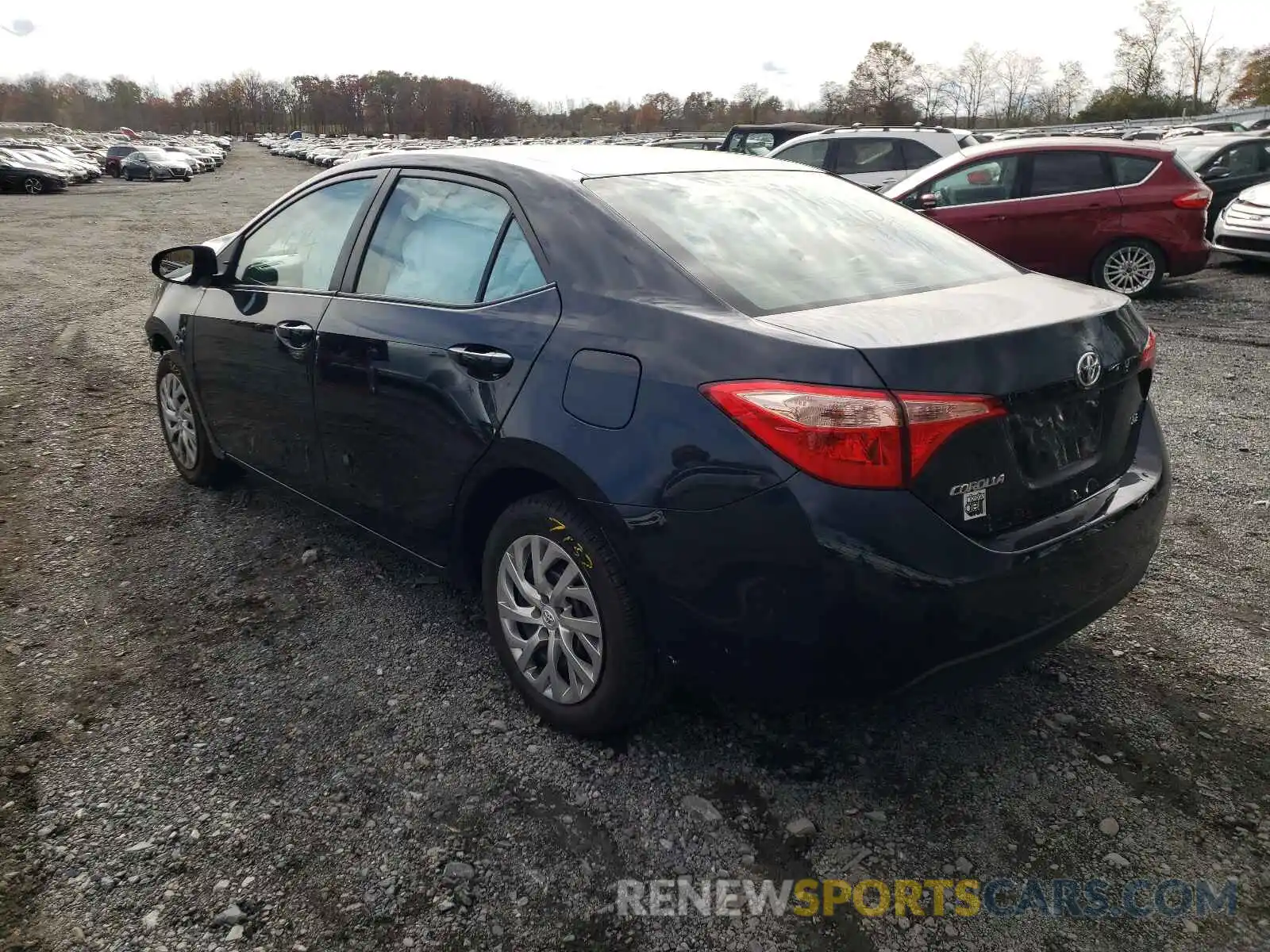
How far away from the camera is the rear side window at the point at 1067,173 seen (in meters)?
9.79

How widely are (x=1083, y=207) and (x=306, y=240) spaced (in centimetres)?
838

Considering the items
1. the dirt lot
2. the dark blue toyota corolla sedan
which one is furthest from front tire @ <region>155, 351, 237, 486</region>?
the dark blue toyota corolla sedan

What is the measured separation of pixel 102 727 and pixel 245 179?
147ft

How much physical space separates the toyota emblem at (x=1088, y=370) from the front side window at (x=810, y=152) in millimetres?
12090

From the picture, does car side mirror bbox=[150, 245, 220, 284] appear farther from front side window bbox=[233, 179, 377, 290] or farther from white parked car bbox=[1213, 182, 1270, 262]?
white parked car bbox=[1213, 182, 1270, 262]

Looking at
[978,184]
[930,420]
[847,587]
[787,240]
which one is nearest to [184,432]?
[787,240]

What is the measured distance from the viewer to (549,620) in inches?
112

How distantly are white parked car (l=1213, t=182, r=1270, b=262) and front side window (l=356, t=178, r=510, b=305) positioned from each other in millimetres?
10701

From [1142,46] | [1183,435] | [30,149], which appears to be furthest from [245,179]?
[1142,46]

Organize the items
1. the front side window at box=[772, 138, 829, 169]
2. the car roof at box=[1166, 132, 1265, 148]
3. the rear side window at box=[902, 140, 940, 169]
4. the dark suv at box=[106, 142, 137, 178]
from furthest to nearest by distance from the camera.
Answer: the dark suv at box=[106, 142, 137, 178] < the front side window at box=[772, 138, 829, 169] < the rear side window at box=[902, 140, 940, 169] < the car roof at box=[1166, 132, 1265, 148]

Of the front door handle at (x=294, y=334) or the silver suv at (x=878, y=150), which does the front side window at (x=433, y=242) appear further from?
the silver suv at (x=878, y=150)

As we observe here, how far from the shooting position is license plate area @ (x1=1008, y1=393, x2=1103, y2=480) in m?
2.34

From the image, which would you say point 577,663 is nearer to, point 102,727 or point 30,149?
point 102,727

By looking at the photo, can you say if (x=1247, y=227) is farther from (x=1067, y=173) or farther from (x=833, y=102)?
(x=833, y=102)
